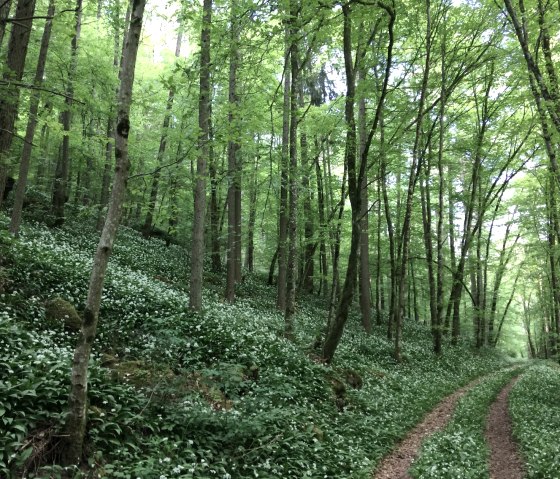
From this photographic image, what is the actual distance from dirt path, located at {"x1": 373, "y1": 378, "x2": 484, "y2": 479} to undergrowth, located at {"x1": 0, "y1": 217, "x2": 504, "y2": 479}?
199 millimetres

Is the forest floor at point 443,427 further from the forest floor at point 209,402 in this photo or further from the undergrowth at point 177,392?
the undergrowth at point 177,392

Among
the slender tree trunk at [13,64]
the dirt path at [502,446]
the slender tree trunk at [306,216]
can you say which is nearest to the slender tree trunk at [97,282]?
the slender tree trunk at [13,64]

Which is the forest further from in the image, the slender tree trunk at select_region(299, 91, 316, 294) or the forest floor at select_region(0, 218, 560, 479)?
the slender tree trunk at select_region(299, 91, 316, 294)

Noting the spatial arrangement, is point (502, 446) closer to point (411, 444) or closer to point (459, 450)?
point (459, 450)

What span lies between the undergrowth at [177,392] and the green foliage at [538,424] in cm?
238

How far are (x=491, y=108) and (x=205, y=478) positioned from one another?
74.5 feet

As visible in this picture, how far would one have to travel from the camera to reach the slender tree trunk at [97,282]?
4695 mm

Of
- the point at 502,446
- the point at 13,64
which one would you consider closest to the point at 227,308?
the point at 502,446

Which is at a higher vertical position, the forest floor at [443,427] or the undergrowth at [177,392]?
the undergrowth at [177,392]

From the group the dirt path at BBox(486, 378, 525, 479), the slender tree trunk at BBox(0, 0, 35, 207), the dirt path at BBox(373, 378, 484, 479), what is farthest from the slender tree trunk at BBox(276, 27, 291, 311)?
the dirt path at BBox(486, 378, 525, 479)

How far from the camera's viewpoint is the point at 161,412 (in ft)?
20.8

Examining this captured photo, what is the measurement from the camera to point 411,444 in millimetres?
8727

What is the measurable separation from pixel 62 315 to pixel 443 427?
29.9 ft

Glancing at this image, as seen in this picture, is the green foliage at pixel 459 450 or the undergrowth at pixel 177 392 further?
the green foliage at pixel 459 450
